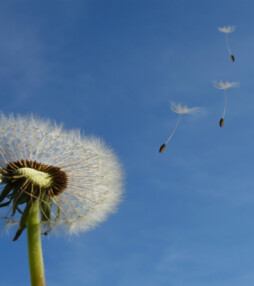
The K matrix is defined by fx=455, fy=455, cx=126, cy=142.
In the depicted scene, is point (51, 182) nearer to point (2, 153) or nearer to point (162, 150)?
point (2, 153)

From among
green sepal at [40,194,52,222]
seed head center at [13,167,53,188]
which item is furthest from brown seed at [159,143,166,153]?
green sepal at [40,194,52,222]

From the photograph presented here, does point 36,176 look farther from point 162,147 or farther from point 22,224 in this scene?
point 162,147

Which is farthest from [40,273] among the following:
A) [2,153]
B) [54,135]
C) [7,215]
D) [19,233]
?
[54,135]

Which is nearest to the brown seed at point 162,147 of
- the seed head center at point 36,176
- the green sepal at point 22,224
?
the seed head center at point 36,176

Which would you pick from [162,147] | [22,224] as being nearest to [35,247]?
[22,224]

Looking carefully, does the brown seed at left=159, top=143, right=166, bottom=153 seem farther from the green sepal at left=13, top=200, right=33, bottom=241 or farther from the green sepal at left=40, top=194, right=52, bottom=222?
the green sepal at left=13, top=200, right=33, bottom=241

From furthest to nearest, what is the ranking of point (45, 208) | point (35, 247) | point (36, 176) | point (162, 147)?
point (45, 208) → point (36, 176) → point (35, 247) → point (162, 147)
